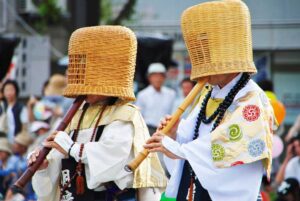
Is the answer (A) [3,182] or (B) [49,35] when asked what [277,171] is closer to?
(A) [3,182]

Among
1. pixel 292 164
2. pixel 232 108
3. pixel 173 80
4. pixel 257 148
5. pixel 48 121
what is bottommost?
pixel 173 80

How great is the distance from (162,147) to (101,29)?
3.32 ft

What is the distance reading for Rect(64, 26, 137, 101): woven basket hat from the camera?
220 inches

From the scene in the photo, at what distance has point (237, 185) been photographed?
16.0 feet

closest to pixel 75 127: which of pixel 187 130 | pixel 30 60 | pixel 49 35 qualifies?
pixel 187 130

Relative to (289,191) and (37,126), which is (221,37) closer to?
(289,191)

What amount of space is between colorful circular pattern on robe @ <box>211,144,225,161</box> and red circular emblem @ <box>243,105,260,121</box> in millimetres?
218

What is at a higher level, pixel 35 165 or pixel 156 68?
pixel 35 165

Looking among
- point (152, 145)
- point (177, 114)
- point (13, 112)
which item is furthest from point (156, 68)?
point (152, 145)

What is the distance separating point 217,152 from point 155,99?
6019 mm

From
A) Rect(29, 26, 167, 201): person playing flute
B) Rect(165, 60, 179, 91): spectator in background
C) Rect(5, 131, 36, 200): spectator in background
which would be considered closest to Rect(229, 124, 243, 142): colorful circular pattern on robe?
Rect(29, 26, 167, 201): person playing flute

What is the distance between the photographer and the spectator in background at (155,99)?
1087 centimetres

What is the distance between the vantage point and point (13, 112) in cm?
1089

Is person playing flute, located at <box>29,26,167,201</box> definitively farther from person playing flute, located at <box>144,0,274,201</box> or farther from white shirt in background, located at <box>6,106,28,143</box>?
white shirt in background, located at <box>6,106,28,143</box>
